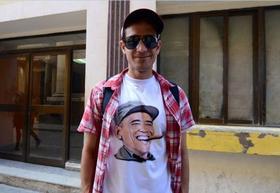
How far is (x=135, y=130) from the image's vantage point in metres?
1.74

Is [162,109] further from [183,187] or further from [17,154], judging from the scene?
[17,154]

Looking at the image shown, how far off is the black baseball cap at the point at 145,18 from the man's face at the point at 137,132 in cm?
48

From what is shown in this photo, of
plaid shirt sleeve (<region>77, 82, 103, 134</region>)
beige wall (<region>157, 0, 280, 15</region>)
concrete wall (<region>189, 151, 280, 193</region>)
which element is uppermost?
beige wall (<region>157, 0, 280, 15</region>)

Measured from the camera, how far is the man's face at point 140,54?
5.92 ft

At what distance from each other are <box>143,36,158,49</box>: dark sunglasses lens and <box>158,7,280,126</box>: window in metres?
3.02

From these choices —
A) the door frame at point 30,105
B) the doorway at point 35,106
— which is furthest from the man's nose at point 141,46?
the doorway at point 35,106

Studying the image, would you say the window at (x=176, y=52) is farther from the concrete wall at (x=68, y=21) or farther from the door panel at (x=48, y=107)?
the door panel at (x=48, y=107)

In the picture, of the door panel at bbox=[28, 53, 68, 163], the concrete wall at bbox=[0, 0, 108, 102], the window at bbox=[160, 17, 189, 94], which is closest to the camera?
the window at bbox=[160, 17, 189, 94]

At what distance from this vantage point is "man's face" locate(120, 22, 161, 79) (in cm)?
180

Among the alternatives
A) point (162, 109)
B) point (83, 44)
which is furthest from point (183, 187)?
point (83, 44)

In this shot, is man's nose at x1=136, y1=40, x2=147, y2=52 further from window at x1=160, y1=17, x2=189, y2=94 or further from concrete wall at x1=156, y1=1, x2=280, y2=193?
window at x1=160, y1=17, x2=189, y2=94

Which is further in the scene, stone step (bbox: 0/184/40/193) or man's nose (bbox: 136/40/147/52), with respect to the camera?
stone step (bbox: 0/184/40/193)

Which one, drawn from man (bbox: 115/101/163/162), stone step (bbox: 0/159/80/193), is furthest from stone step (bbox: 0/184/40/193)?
man (bbox: 115/101/163/162)

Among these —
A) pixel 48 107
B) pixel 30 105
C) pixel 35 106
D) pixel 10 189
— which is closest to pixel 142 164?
pixel 10 189
